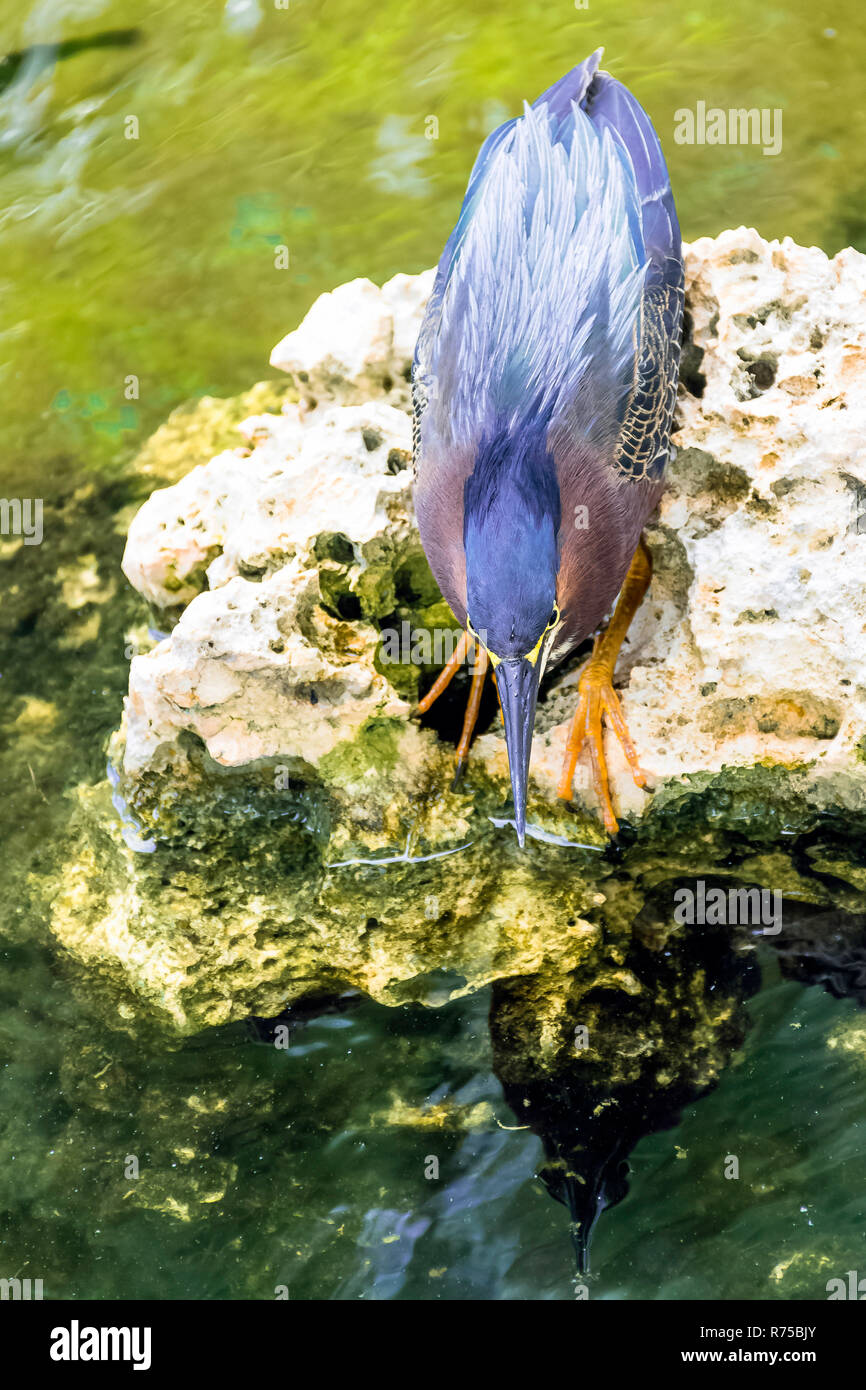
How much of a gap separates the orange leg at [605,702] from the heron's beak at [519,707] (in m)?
0.48

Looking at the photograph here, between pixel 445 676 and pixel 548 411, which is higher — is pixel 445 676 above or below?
below

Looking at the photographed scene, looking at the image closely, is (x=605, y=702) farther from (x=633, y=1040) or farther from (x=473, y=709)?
(x=633, y=1040)

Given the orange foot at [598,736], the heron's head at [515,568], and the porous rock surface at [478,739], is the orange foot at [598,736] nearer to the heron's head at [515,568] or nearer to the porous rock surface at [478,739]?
the porous rock surface at [478,739]

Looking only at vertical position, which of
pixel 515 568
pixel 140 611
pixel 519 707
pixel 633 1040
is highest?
pixel 515 568

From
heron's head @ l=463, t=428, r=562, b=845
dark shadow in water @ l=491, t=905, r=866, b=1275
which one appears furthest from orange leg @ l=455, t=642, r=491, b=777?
dark shadow in water @ l=491, t=905, r=866, b=1275

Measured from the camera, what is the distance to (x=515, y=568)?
282 cm

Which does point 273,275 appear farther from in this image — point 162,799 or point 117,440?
point 162,799

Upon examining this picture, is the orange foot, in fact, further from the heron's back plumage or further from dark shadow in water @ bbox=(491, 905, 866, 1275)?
dark shadow in water @ bbox=(491, 905, 866, 1275)

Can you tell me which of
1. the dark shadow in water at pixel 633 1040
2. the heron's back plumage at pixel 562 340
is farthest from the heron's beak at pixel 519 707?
the dark shadow in water at pixel 633 1040

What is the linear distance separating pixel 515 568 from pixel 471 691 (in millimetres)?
819

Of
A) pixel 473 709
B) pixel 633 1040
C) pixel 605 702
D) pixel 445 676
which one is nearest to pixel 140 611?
pixel 445 676

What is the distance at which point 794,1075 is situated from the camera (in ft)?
10.7

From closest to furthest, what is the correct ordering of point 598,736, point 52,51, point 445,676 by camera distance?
point 598,736, point 445,676, point 52,51

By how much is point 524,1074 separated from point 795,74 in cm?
485
